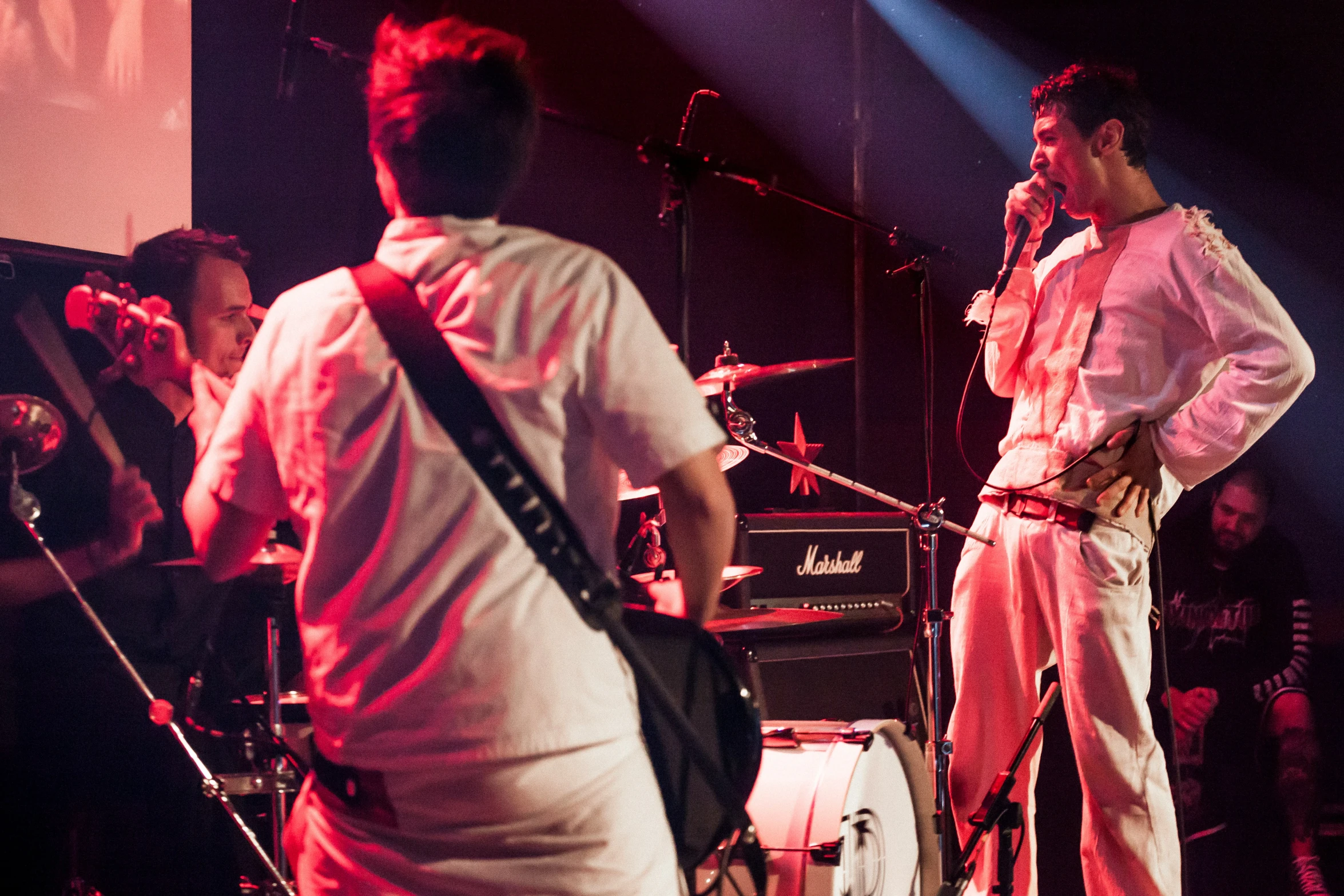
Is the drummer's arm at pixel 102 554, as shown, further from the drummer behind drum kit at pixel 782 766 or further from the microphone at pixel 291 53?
the microphone at pixel 291 53

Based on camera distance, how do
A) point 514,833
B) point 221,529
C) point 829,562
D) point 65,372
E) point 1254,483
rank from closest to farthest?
point 514,833
point 221,529
point 65,372
point 829,562
point 1254,483

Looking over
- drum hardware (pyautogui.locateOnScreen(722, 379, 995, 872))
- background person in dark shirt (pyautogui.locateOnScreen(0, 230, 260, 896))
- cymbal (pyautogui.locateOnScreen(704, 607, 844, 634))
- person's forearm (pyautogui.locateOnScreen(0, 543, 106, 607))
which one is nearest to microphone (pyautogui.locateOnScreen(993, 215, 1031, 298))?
drum hardware (pyautogui.locateOnScreen(722, 379, 995, 872))

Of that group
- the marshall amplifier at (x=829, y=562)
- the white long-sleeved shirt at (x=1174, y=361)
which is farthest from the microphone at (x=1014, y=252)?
the marshall amplifier at (x=829, y=562)

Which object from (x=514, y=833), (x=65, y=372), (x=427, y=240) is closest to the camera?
(x=514, y=833)

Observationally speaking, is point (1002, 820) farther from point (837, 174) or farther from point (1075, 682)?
point (837, 174)

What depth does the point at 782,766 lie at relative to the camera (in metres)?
2.57

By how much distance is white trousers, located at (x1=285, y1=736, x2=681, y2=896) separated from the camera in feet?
3.84

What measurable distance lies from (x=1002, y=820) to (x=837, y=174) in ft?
11.2

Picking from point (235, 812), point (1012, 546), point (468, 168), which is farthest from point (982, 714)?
point (468, 168)

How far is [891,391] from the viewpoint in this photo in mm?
5266

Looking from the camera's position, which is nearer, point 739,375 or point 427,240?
point 427,240

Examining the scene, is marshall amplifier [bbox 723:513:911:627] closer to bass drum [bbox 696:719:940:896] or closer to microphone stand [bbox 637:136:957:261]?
bass drum [bbox 696:719:940:896]

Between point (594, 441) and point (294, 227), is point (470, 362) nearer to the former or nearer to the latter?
point (594, 441)

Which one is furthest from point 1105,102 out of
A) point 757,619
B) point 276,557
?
point 276,557
